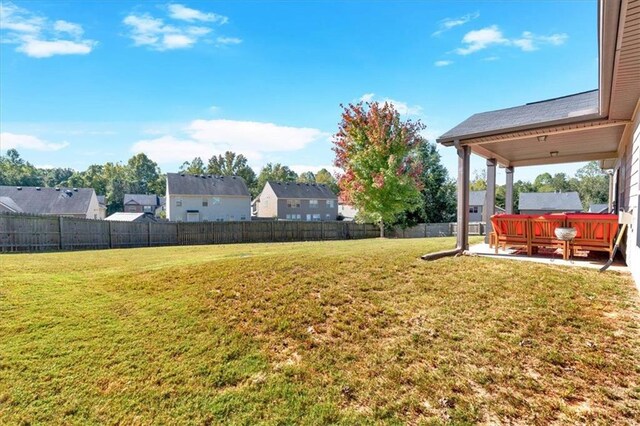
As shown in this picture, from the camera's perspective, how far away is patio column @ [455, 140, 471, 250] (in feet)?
25.0

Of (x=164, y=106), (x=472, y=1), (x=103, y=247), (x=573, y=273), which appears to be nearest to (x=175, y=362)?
(x=573, y=273)

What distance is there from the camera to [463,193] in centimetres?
762

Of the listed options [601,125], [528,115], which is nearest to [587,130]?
[601,125]

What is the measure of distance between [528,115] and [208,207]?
3222 cm

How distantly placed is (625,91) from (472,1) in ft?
20.4

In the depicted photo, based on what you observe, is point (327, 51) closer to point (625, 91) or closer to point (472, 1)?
point (472, 1)

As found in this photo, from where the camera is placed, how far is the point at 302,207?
39156mm

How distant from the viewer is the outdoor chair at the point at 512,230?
7.13 m

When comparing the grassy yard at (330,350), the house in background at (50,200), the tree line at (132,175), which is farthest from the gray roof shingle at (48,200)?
the grassy yard at (330,350)

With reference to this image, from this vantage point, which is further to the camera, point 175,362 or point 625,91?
point 625,91

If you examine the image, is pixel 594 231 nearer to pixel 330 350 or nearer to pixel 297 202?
pixel 330 350

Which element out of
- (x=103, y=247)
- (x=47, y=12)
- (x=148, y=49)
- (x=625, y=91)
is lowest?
(x=103, y=247)

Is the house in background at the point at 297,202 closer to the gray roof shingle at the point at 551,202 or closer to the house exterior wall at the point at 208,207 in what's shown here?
the house exterior wall at the point at 208,207

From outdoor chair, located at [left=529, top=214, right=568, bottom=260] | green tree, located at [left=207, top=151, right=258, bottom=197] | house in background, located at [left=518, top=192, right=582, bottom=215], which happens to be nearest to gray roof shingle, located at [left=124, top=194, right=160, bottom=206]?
green tree, located at [left=207, top=151, right=258, bottom=197]
